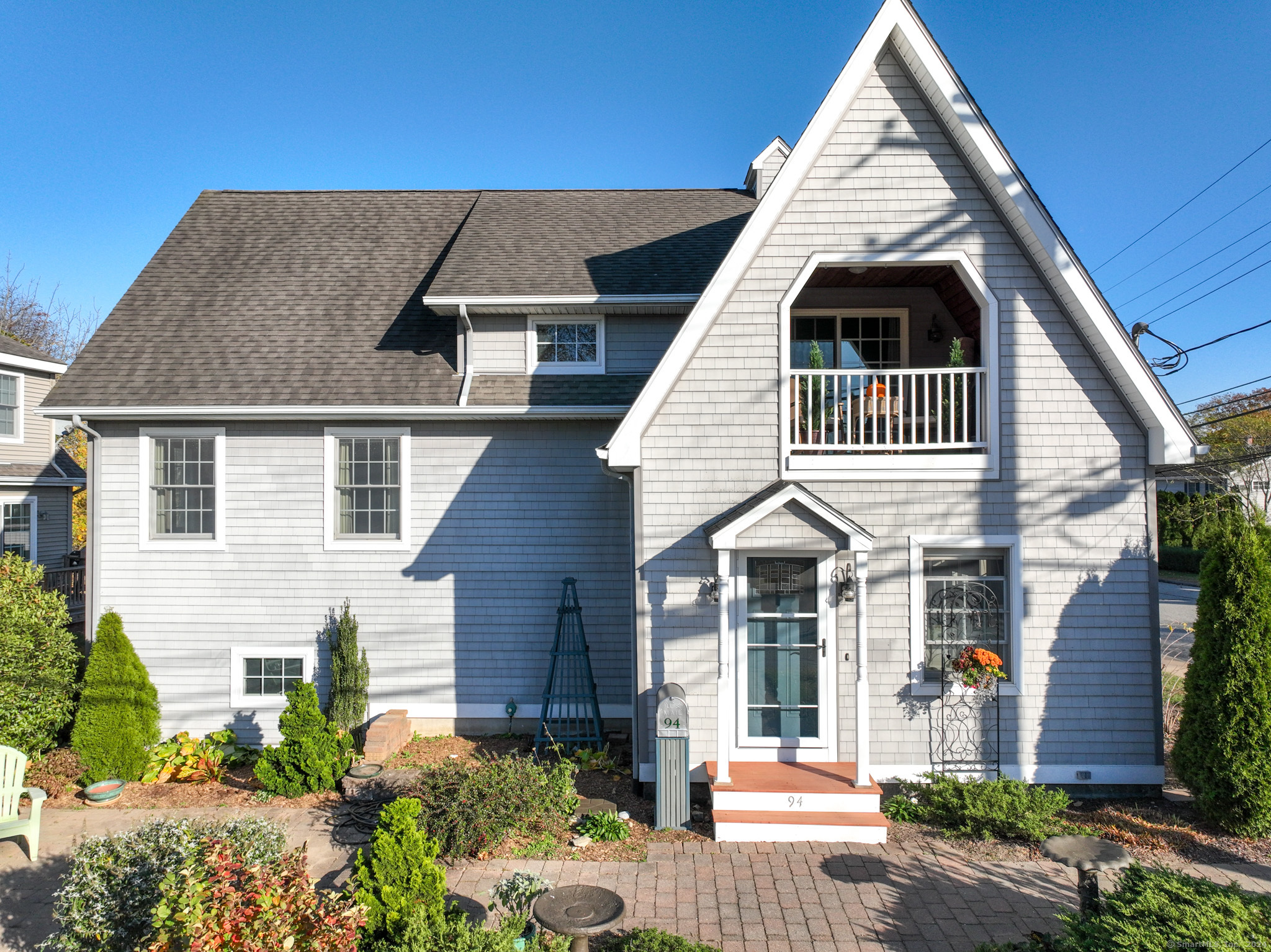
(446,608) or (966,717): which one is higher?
(446,608)

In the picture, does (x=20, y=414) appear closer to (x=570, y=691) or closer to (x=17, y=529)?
(x=17, y=529)

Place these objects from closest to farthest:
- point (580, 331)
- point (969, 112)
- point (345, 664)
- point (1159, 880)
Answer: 1. point (1159, 880)
2. point (969, 112)
3. point (345, 664)
4. point (580, 331)

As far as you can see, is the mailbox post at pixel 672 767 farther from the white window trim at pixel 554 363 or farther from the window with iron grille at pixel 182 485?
the window with iron grille at pixel 182 485

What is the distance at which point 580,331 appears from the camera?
10422 millimetres

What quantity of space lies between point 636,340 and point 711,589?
415cm

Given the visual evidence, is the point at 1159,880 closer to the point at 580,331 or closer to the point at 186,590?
the point at 580,331

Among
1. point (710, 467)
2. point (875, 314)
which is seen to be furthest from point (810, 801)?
point (875, 314)

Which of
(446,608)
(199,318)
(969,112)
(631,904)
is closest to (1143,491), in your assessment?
(969,112)

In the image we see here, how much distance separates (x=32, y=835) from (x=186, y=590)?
355cm

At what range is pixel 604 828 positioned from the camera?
23.1ft

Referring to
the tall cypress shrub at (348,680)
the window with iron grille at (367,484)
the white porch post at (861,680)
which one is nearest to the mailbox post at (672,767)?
the white porch post at (861,680)

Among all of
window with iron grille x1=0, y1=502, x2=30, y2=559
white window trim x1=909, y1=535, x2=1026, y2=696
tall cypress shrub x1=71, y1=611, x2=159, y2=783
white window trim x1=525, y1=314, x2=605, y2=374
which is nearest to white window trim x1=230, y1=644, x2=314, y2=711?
tall cypress shrub x1=71, y1=611, x2=159, y2=783

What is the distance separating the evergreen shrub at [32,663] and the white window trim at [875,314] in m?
10.5

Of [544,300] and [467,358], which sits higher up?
[544,300]
